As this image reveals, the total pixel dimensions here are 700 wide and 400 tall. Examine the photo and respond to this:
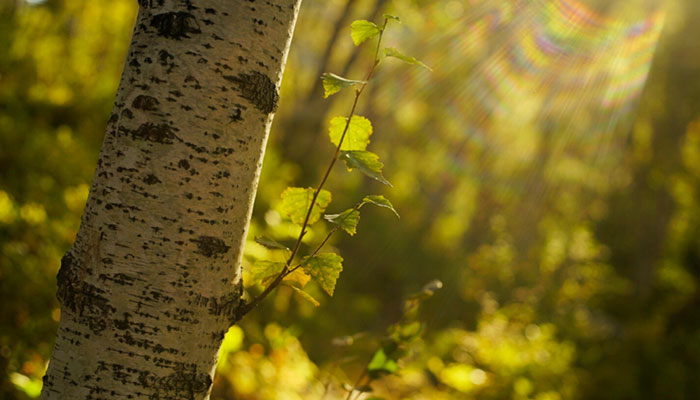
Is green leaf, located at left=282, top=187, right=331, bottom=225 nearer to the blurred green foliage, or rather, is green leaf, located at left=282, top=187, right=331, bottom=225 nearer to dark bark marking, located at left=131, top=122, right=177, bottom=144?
dark bark marking, located at left=131, top=122, right=177, bottom=144

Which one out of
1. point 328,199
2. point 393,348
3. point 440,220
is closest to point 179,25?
point 328,199

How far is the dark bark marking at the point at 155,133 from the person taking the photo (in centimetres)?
78

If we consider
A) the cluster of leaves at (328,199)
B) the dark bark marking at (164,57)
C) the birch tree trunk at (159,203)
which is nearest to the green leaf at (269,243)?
the cluster of leaves at (328,199)

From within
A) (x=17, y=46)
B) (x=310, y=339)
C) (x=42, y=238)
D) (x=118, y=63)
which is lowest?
(x=310, y=339)

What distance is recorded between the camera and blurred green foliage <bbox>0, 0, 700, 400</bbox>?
8.56ft

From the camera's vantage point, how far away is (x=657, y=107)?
30.3 ft

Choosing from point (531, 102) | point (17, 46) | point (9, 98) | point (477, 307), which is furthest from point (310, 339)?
point (531, 102)

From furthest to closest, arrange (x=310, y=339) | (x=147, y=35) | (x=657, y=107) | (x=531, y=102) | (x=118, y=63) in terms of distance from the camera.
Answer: (x=531, y=102) < (x=657, y=107) < (x=118, y=63) < (x=310, y=339) < (x=147, y=35)

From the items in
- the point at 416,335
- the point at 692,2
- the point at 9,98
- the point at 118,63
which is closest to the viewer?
the point at 416,335

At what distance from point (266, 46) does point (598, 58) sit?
988 centimetres

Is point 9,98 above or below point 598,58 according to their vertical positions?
below

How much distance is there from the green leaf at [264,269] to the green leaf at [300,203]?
9 centimetres

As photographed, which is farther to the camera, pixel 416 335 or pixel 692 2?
pixel 692 2

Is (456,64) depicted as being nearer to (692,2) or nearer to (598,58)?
(598,58)
